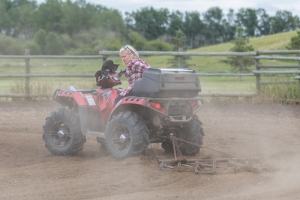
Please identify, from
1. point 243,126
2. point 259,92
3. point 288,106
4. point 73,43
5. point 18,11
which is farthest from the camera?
point 18,11

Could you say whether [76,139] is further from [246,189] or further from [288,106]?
[288,106]

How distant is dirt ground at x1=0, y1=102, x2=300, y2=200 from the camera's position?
6223mm

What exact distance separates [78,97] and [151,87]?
133cm

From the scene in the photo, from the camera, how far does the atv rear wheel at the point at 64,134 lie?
8.46 m

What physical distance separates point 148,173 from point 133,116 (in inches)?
37.2

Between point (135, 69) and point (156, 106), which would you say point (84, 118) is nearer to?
point (135, 69)

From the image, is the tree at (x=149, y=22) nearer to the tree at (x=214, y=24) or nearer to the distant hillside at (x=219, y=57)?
the tree at (x=214, y=24)

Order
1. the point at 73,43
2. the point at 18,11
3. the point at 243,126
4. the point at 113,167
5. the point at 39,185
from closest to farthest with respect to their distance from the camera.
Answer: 1. the point at 39,185
2. the point at 113,167
3. the point at 243,126
4. the point at 73,43
5. the point at 18,11

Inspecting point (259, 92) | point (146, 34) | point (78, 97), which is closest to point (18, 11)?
point (146, 34)

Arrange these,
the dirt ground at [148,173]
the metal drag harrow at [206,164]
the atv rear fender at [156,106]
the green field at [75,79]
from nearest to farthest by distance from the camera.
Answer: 1. the dirt ground at [148,173]
2. the metal drag harrow at [206,164]
3. the atv rear fender at [156,106]
4. the green field at [75,79]

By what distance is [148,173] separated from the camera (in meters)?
7.10

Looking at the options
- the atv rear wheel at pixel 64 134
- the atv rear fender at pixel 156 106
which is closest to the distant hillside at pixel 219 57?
the atv rear wheel at pixel 64 134

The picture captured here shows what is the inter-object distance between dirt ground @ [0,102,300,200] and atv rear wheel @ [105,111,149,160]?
13cm

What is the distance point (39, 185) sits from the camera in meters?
6.68
